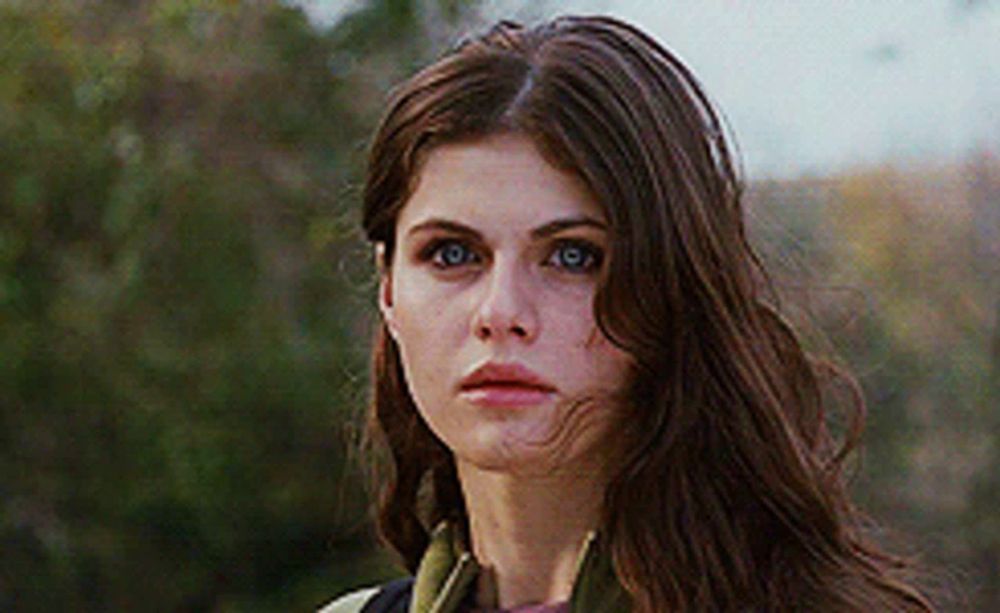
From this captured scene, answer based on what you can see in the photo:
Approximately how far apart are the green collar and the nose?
30 centimetres

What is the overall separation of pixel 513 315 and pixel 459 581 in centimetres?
43

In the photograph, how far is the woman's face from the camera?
234 cm

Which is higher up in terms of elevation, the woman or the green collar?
the woman

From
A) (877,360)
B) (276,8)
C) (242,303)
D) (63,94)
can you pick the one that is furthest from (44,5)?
(877,360)

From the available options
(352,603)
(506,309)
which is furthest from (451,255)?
(352,603)

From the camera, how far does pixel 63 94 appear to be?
7160mm

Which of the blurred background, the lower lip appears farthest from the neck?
the blurred background

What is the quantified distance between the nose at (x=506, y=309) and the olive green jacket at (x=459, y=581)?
299 millimetres

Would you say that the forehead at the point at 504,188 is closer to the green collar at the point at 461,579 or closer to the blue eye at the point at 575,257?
the blue eye at the point at 575,257

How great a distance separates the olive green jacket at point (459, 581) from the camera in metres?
2.43

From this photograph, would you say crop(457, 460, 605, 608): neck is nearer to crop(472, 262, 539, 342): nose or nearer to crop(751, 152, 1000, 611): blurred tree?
crop(472, 262, 539, 342): nose

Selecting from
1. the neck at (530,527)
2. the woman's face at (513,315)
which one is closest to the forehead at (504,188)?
the woman's face at (513,315)

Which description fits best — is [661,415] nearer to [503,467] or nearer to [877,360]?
[503,467]

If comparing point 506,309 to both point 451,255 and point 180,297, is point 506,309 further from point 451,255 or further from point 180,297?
point 180,297
